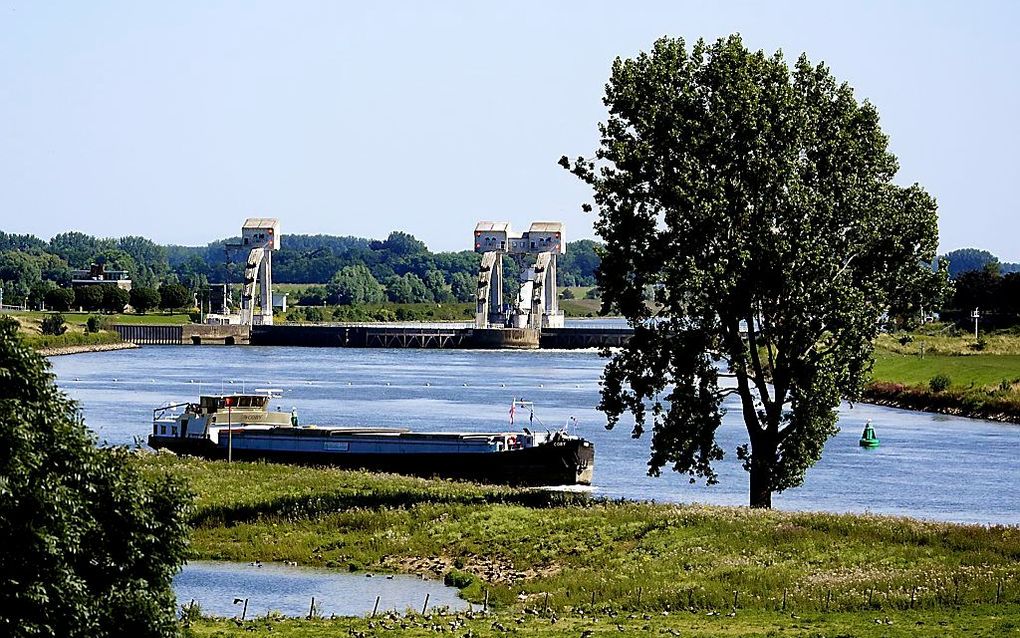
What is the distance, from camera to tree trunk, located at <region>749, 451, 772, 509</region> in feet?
150

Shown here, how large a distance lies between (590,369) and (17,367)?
163 meters

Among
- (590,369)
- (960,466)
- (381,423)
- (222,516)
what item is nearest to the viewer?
(222,516)

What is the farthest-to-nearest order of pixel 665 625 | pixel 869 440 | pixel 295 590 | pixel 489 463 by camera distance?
1. pixel 869 440
2. pixel 489 463
3. pixel 295 590
4. pixel 665 625

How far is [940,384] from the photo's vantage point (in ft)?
376

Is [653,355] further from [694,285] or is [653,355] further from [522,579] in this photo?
[522,579]

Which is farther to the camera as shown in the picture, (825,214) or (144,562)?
(825,214)

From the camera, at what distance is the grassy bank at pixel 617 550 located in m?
33.9

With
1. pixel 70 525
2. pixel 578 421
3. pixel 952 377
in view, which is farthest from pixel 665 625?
pixel 952 377

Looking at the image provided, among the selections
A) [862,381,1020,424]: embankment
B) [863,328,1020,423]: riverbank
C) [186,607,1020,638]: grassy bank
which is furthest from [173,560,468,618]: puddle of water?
[862,381,1020,424]: embankment

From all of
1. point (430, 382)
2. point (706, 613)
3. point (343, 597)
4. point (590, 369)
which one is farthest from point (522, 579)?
point (590, 369)

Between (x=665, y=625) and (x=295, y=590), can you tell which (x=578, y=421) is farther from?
(x=665, y=625)

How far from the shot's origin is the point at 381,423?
93.2 metres

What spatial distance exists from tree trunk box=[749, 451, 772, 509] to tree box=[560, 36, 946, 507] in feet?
0.29

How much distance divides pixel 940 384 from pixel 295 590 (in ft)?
275
